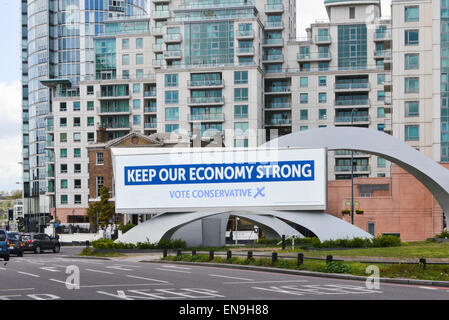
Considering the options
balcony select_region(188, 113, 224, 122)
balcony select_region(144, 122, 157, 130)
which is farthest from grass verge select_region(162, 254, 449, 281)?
balcony select_region(144, 122, 157, 130)

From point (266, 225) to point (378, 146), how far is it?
11477 millimetres

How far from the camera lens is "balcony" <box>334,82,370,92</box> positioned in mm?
107500

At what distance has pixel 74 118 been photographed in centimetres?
12019

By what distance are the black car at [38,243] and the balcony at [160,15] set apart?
67.3 m

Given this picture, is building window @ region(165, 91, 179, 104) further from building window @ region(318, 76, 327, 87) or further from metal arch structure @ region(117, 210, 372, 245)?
metal arch structure @ region(117, 210, 372, 245)

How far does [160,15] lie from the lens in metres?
117

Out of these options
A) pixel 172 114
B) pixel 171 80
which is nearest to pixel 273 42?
pixel 171 80

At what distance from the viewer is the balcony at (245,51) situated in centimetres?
10606

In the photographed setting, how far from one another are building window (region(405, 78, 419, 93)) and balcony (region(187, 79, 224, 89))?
33.1 metres

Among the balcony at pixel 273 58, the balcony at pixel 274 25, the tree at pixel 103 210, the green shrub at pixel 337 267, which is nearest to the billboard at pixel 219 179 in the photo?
the green shrub at pixel 337 267

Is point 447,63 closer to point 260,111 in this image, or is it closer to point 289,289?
point 260,111

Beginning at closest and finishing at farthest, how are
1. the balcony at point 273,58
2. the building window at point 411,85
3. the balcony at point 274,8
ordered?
1. the building window at point 411,85
2. the balcony at point 273,58
3. the balcony at point 274,8

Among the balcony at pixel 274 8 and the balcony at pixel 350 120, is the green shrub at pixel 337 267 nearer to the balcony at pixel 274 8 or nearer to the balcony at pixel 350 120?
the balcony at pixel 350 120

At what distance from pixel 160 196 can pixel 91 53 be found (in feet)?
352
